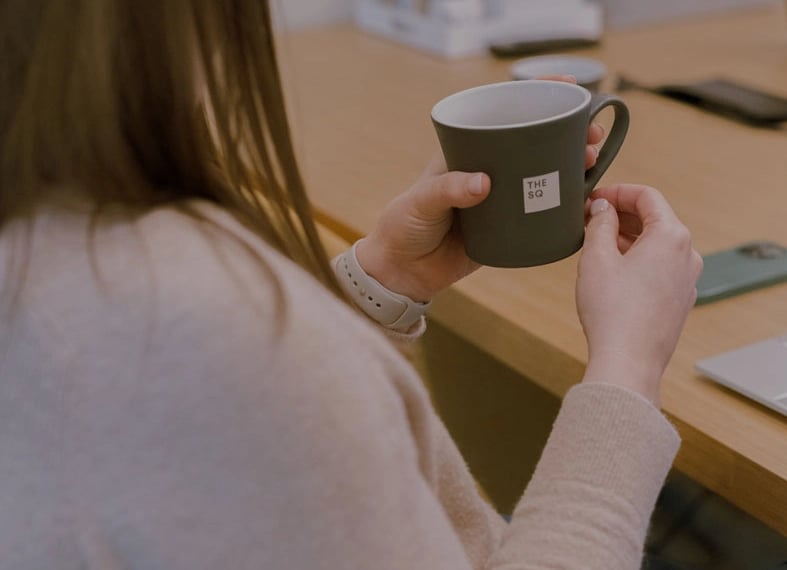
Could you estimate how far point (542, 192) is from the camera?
66cm

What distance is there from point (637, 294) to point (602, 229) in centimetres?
6

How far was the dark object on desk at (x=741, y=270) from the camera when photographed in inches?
33.1

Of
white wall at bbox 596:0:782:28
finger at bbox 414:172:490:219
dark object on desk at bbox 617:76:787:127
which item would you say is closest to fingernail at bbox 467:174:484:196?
finger at bbox 414:172:490:219

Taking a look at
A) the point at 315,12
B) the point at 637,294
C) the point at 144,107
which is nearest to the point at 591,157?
the point at 637,294

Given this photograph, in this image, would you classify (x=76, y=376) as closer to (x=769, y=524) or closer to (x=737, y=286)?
(x=769, y=524)

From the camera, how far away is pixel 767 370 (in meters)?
0.72

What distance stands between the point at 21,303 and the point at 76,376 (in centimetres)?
5

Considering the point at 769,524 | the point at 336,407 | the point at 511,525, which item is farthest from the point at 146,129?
the point at 769,524

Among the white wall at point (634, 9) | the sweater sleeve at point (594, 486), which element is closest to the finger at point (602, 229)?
the sweater sleeve at point (594, 486)

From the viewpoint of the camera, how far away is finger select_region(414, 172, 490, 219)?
661 millimetres

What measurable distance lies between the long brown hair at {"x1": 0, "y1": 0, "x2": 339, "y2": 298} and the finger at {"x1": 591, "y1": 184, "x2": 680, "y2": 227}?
11.0 inches

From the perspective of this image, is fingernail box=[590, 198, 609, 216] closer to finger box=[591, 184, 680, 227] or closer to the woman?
finger box=[591, 184, 680, 227]

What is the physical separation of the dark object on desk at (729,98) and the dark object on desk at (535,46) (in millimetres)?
241

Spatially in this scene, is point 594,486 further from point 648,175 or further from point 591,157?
point 648,175
